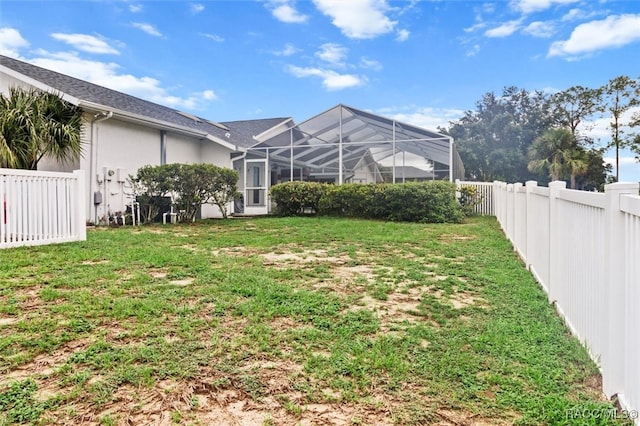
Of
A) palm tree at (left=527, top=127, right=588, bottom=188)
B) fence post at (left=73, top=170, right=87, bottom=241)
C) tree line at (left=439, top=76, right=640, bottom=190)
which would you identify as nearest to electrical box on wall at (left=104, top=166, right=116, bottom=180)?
fence post at (left=73, top=170, right=87, bottom=241)

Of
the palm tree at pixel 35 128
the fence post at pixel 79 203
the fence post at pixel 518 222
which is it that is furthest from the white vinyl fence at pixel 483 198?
the palm tree at pixel 35 128

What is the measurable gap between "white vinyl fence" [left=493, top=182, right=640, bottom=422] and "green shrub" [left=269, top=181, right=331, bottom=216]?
1008cm

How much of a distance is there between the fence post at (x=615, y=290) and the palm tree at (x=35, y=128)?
10003 millimetres

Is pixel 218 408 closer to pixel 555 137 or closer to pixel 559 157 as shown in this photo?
pixel 555 137

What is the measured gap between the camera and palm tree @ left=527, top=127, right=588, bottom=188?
1025 inches

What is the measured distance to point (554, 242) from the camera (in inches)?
146

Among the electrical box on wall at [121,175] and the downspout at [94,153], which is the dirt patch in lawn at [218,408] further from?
the electrical box on wall at [121,175]

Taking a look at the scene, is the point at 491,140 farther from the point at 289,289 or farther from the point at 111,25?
the point at 289,289

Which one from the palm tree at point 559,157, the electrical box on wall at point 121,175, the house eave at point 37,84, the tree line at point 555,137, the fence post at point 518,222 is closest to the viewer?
the fence post at point 518,222

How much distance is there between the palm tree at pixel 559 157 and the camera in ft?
85.5

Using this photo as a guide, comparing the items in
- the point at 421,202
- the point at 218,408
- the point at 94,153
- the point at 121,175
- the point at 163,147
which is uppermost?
the point at 163,147

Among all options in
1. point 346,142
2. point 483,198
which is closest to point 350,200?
point 346,142

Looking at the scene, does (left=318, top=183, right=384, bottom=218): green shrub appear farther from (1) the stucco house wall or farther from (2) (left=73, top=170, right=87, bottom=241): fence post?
(2) (left=73, top=170, right=87, bottom=241): fence post

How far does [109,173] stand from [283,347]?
10.3 meters
